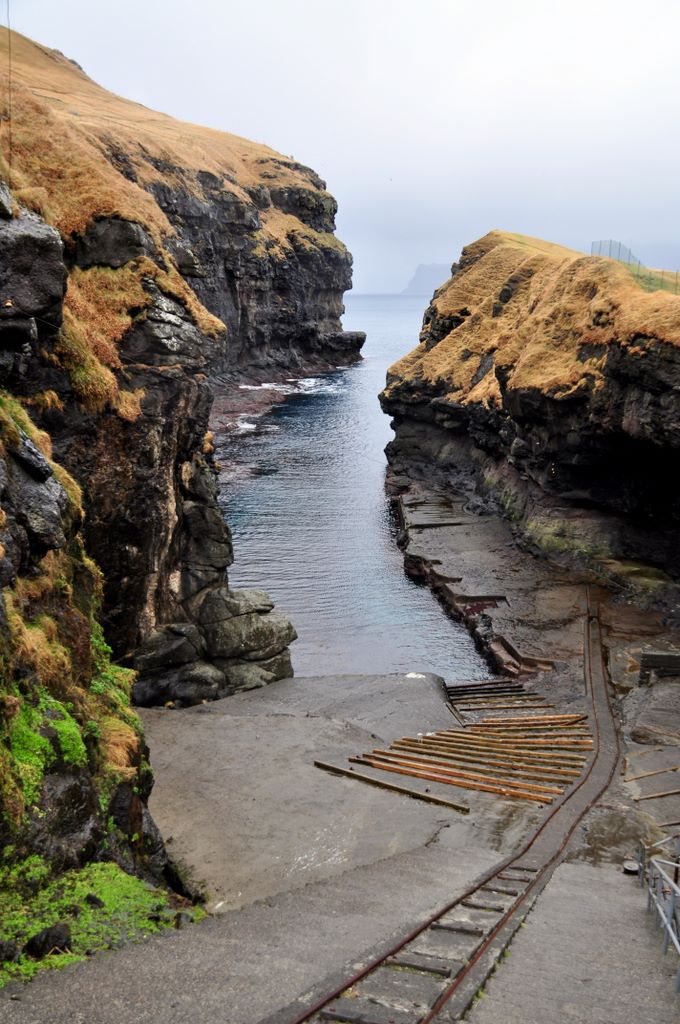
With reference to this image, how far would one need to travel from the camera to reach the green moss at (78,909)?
13.9 m

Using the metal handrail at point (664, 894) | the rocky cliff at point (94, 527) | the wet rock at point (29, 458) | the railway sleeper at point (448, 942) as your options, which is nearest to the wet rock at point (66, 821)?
the rocky cliff at point (94, 527)

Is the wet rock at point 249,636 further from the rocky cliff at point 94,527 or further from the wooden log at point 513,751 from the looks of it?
the wooden log at point 513,751

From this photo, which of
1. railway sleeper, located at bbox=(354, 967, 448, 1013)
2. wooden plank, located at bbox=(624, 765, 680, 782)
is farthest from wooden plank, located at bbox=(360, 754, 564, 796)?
railway sleeper, located at bbox=(354, 967, 448, 1013)

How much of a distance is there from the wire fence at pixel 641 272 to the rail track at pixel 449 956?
4249 centimetres

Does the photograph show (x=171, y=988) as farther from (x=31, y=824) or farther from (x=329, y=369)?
(x=329, y=369)

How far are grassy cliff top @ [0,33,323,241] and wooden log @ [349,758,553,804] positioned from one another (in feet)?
72.3

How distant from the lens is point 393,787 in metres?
27.2

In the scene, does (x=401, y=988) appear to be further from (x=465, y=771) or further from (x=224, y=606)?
(x=224, y=606)

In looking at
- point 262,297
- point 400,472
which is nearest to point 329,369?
point 262,297

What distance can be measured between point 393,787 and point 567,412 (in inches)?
1484

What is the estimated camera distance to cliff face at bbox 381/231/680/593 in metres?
51.2

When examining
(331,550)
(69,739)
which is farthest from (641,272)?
(69,739)

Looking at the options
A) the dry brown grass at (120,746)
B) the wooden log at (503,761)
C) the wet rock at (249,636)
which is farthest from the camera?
the wet rock at (249,636)

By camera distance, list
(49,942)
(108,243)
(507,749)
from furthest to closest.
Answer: (108,243) < (507,749) < (49,942)
